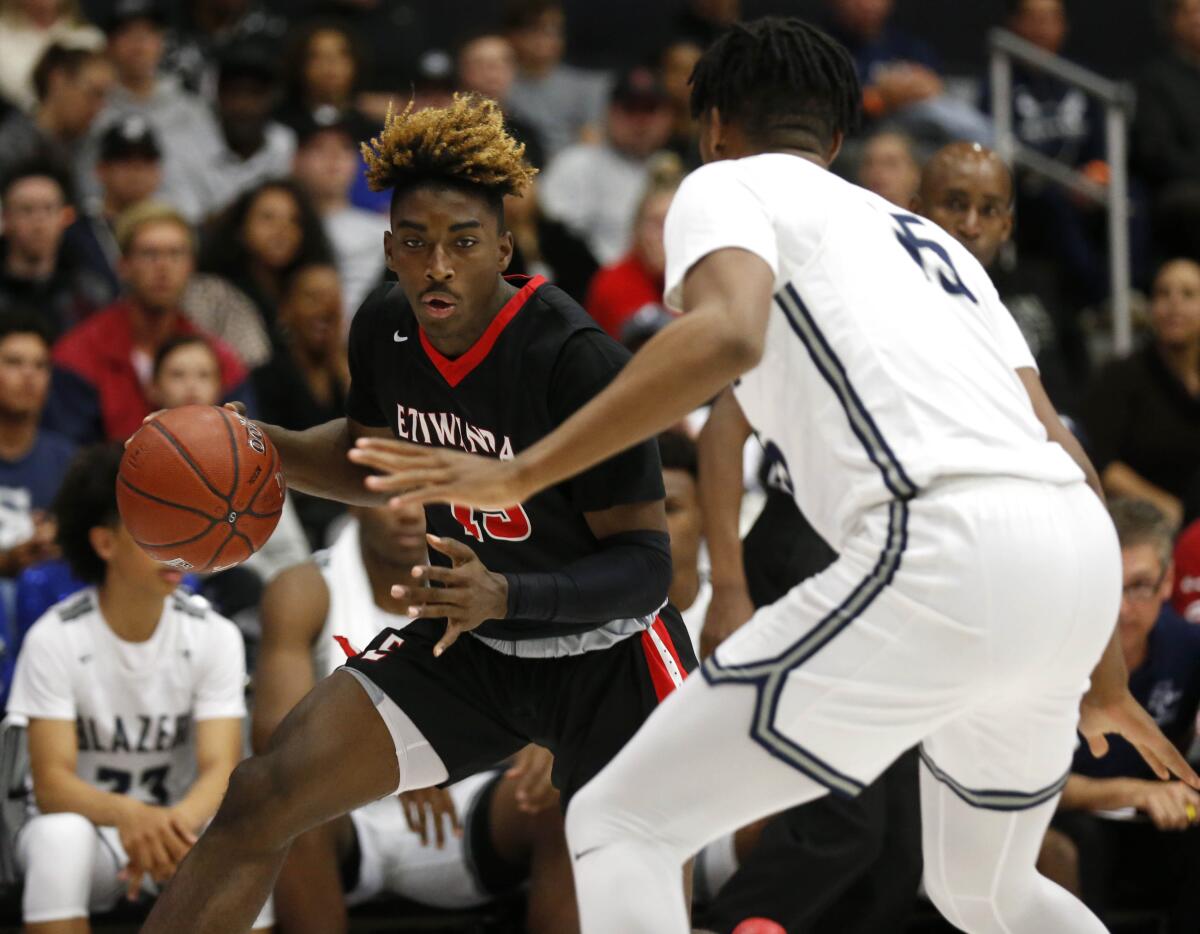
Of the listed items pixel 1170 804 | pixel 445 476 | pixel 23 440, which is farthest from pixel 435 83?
pixel 445 476

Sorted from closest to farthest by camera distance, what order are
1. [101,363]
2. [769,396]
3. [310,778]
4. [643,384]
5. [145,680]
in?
[643,384] < [769,396] < [310,778] < [145,680] < [101,363]

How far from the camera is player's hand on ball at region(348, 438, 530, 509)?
3027 millimetres

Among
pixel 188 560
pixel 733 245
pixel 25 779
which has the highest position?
pixel 733 245

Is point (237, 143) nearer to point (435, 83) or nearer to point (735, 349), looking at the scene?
point (435, 83)

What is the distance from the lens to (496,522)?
12.8ft

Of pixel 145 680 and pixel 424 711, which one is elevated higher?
pixel 424 711

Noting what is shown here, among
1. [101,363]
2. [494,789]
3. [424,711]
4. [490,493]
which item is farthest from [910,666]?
[101,363]

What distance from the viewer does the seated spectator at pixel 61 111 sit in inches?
326

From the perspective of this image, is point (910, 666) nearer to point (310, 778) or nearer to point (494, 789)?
point (310, 778)

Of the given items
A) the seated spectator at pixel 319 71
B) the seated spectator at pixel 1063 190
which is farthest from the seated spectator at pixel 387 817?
the seated spectator at pixel 1063 190

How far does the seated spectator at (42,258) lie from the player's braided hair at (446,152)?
13.1 feet

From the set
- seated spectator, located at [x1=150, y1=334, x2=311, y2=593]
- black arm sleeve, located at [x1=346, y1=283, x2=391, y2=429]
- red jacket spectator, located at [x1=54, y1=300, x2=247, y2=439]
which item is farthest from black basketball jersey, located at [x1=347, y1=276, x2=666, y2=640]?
red jacket spectator, located at [x1=54, y1=300, x2=247, y2=439]

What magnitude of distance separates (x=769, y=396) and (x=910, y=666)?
1.79 feet

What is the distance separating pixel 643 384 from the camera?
9.70 feet
